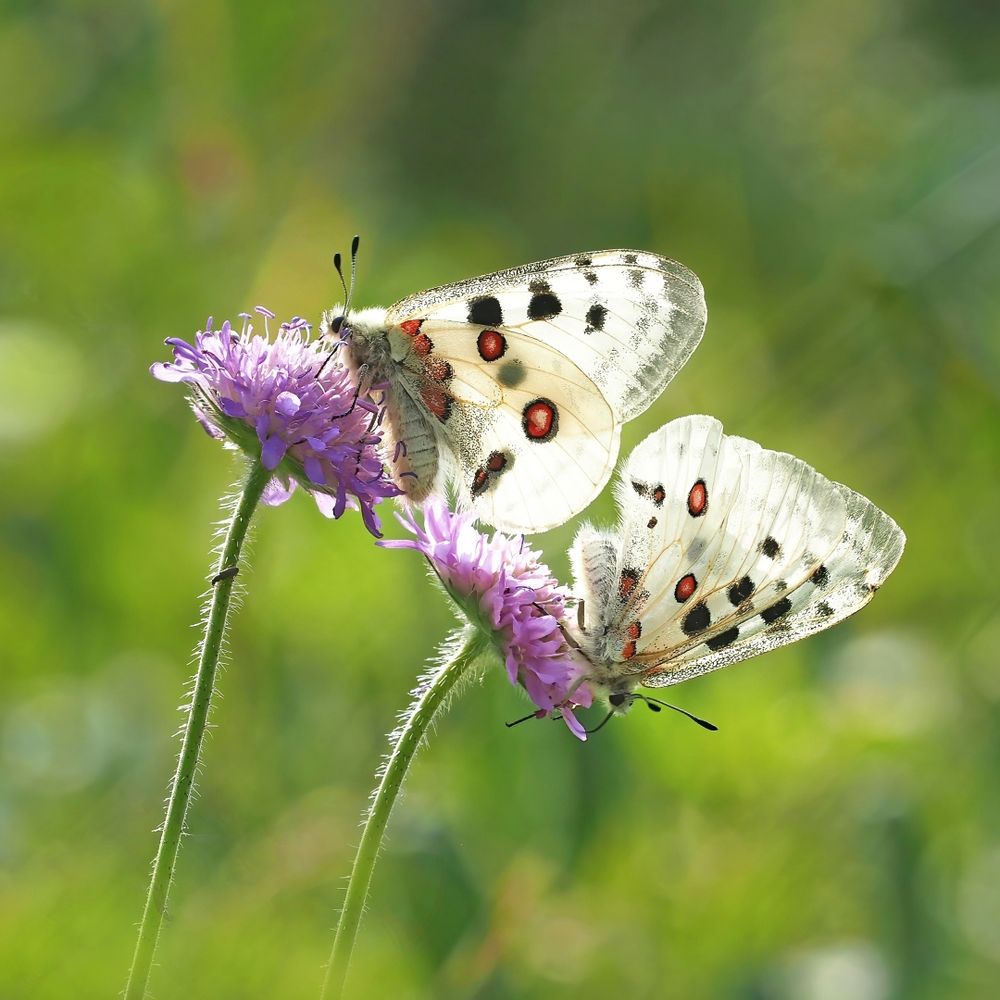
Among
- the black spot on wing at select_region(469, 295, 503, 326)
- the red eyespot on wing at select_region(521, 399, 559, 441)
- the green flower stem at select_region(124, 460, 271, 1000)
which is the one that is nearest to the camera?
the green flower stem at select_region(124, 460, 271, 1000)

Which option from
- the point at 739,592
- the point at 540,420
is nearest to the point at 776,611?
the point at 739,592

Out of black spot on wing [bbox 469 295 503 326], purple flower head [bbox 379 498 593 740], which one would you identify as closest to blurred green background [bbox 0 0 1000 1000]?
purple flower head [bbox 379 498 593 740]

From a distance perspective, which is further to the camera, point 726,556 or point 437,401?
point 437,401

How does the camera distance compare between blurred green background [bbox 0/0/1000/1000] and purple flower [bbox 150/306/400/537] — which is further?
blurred green background [bbox 0/0/1000/1000]

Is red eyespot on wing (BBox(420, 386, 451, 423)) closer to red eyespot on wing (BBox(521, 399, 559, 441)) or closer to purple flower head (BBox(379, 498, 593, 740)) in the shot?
red eyespot on wing (BBox(521, 399, 559, 441))

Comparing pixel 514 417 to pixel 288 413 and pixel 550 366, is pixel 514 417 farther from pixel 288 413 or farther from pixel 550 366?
pixel 288 413

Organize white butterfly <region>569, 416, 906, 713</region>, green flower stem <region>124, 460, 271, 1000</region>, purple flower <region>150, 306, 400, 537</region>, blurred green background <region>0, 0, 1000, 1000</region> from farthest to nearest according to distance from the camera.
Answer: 1. blurred green background <region>0, 0, 1000, 1000</region>
2. white butterfly <region>569, 416, 906, 713</region>
3. purple flower <region>150, 306, 400, 537</region>
4. green flower stem <region>124, 460, 271, 1000</region>

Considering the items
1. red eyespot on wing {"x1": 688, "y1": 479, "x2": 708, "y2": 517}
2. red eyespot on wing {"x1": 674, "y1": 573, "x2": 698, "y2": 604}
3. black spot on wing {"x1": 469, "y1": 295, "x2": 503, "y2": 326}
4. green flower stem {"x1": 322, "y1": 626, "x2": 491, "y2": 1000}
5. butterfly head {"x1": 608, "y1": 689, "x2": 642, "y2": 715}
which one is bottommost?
green flower stem {"x1": 322, "y1": 626, "x2": 491, "y2": 1000}
